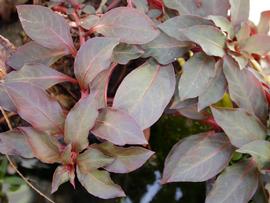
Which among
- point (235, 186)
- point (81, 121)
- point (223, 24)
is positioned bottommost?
point (235, 186)

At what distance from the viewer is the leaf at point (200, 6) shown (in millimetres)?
845

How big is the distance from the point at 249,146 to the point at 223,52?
17cm

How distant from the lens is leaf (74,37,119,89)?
2.43 ft

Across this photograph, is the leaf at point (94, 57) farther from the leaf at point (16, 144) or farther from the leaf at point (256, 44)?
the leaf at point (256, 44)

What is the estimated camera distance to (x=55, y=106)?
2.44ft

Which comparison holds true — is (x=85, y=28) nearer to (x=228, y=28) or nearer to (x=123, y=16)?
(x=123, y=16)

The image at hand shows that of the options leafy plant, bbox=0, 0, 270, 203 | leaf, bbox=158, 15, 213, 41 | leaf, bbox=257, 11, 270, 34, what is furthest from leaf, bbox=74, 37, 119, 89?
leaf, bbox=257, 11, 270, 34

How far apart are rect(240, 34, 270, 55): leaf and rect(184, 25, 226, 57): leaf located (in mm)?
54

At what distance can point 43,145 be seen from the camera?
0.72 m

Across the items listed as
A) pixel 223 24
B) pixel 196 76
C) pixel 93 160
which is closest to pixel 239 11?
pixel 223 24

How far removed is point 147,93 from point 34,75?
19cm

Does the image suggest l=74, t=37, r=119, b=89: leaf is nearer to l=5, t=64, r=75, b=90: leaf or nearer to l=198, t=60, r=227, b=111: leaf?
l=5, t=64, r=75, b=90: leaf

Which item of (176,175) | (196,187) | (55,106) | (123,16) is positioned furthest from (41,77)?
(196,187)

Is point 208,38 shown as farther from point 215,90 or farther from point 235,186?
point 235,186
